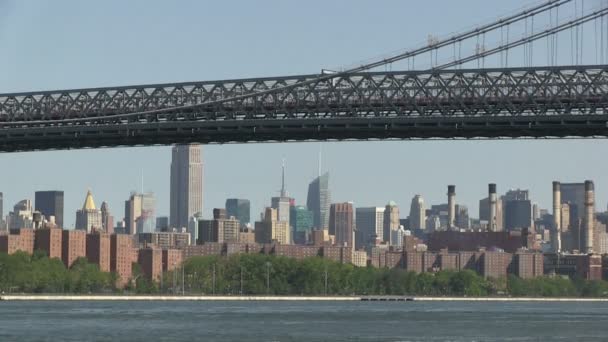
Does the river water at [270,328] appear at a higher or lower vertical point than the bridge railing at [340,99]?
lower

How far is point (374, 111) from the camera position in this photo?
75938 mm

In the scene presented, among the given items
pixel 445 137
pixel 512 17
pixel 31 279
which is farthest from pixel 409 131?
pixel 31 279

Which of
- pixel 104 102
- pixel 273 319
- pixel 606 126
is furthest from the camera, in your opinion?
pixel 273 319

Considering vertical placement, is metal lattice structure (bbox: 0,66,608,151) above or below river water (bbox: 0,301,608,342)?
above

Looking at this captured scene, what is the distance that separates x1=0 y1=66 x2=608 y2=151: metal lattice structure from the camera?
236 feet

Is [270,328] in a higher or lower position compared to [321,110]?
lower

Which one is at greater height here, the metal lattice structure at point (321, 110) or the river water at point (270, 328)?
the metal lattice structure at point (321, 110)

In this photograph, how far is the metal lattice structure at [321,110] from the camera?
236 ft

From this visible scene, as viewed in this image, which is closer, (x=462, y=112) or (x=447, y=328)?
(x=462, y=112)

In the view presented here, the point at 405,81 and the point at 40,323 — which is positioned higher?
the point at 405,81

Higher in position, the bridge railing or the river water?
the bridge railing

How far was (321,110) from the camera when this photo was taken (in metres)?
77.0

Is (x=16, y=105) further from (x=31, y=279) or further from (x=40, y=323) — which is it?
(x=31, y=279)

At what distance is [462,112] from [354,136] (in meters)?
4.66
